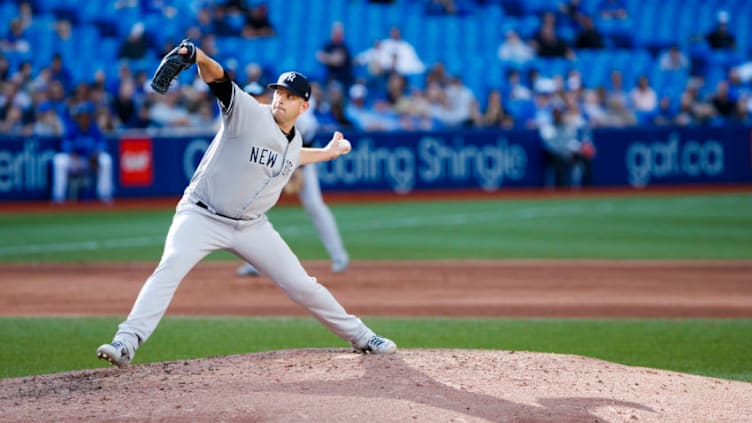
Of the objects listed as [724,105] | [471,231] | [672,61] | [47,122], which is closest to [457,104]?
[672,61]

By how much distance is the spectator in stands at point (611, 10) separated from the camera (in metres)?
28.2

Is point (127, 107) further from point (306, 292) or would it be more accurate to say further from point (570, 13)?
point (306, 292)

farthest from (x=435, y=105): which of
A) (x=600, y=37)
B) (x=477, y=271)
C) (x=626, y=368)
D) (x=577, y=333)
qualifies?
(x=626, y=368)

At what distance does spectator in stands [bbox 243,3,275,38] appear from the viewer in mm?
24328

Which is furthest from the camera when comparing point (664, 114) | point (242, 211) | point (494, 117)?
point (664, 114)

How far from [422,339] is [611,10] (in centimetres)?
2073

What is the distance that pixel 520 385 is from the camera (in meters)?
6.38

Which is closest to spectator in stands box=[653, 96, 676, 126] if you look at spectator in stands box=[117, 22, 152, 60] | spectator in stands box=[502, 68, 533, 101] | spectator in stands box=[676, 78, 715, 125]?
spectator in stands box=[676, 78, 715, 125]

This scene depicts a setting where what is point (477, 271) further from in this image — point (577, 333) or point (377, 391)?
point (377, 391)

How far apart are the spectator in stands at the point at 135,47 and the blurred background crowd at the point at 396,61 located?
28mm

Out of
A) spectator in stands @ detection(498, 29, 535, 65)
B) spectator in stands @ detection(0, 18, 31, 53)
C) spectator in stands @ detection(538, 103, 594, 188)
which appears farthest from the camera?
spectator in stands @ detection(498, 29, 535, 65)

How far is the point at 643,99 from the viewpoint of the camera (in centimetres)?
2594

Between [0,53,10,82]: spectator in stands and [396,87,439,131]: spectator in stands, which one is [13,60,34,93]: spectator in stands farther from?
[396,87,439,131]: spectator in stands

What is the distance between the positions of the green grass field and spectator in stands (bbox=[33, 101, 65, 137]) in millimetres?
1872
